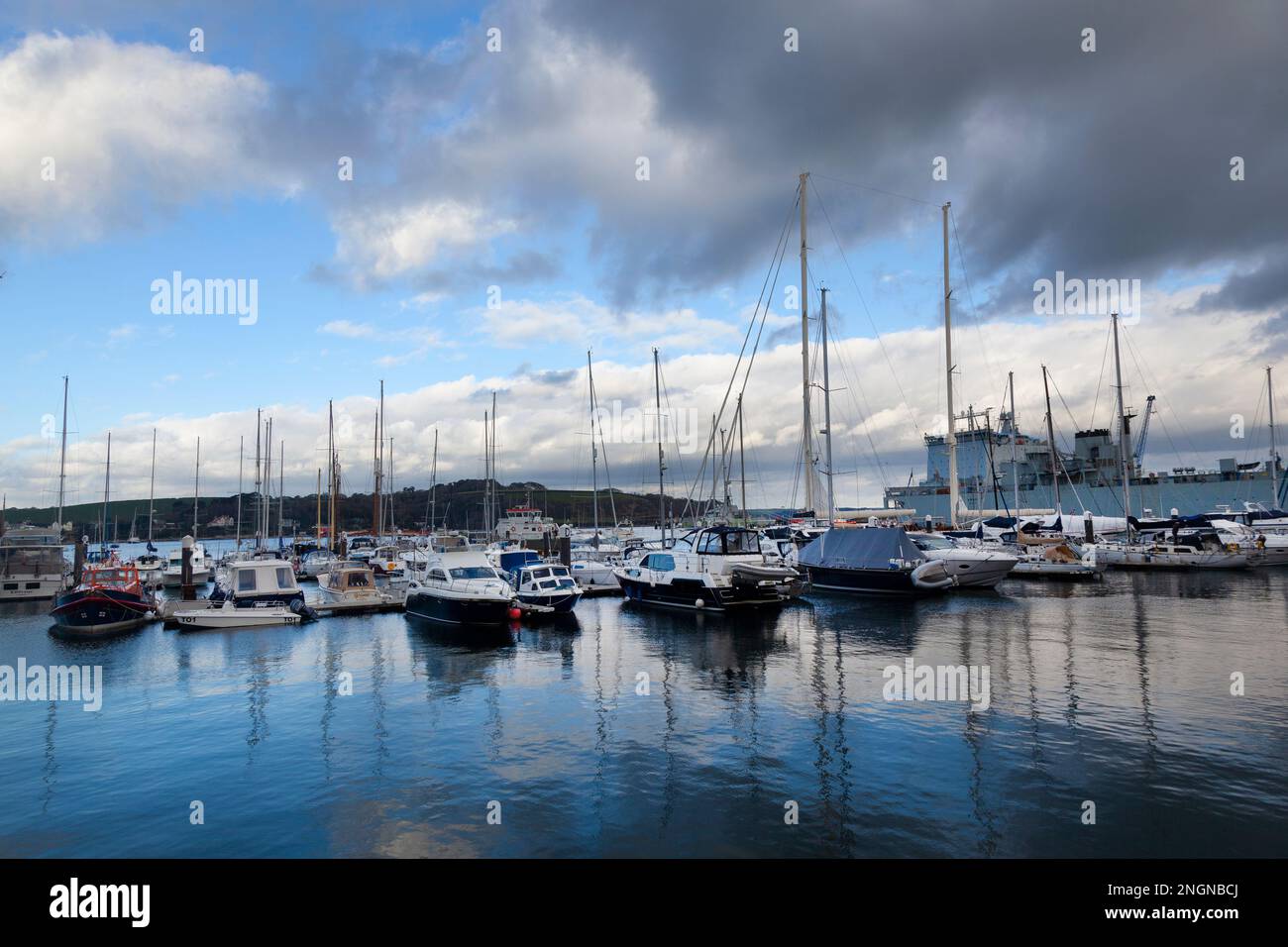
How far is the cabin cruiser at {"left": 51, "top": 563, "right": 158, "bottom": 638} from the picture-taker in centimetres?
3462

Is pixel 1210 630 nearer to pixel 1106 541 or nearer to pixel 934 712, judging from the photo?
pixel 934 712

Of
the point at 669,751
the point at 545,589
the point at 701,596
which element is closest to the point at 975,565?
the point at 701,596

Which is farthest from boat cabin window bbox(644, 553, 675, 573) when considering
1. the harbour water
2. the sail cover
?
the harbour water

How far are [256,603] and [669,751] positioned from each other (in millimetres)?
31043

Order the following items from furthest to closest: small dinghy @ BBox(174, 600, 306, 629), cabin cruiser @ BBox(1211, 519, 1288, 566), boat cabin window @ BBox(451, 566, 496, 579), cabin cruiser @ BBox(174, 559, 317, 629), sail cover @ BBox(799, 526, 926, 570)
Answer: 1. cabin cruiser @ BBox(1211, 519, 1288, 566)
2. sail cover @ BBox(799, 526, 926, 570)
3. boat cabin window @ BBox(451, 566, 496, 579)
4. cabin cruiser @ BBox(174, 559, 317, 629)
5. small dinghy @ BBox(174, 600, 306, 629)

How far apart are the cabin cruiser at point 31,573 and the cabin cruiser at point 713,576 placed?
143 feet

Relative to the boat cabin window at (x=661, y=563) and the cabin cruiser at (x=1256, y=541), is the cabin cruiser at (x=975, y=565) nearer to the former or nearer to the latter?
the boat cabin window at (x=661, y=563)

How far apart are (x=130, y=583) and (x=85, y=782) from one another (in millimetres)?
29666

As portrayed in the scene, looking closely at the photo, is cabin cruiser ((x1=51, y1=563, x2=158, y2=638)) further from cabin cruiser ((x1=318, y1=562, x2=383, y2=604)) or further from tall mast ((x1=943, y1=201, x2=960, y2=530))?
tall mast ((x1=943, y1=201, x2=960, y2=530))

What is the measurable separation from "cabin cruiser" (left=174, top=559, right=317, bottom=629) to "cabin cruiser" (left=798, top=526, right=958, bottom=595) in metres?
31.2

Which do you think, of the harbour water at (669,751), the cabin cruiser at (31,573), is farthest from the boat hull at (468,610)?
the cabin cruiser at (31,573)

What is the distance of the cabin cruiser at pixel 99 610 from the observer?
114 ft
